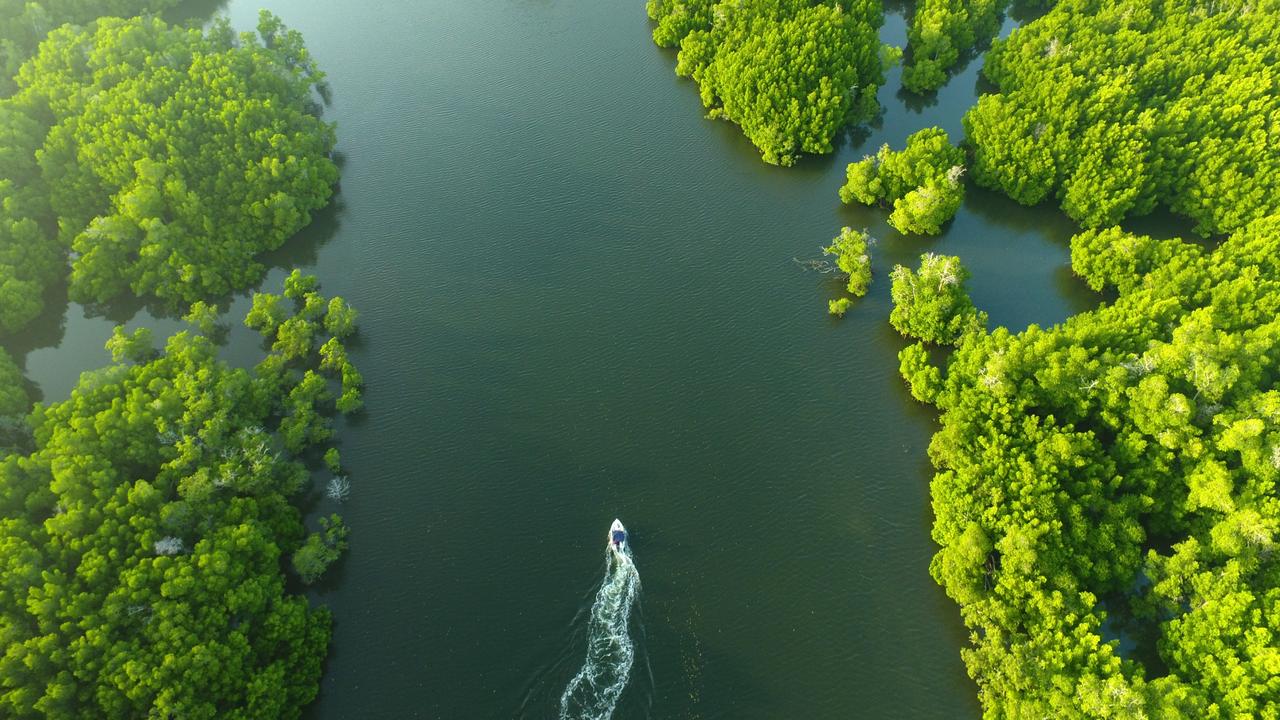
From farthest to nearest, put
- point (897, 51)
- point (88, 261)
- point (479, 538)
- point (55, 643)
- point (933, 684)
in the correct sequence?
point (897, 51) → point (88, 261) → point (479, 538) → point (933, 684) → point (55, 643)

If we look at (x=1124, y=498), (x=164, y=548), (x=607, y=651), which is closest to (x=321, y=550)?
(x=164, y=548)

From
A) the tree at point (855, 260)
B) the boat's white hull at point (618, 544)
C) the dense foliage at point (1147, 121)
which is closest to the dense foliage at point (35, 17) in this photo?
the boat's white hull at point (618, 544)

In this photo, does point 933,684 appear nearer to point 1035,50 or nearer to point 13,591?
point 13,591

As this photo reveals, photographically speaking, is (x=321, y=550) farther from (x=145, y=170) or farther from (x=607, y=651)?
(x=145, y=170)

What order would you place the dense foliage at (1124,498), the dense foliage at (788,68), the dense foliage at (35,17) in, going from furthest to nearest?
the dense foliage at (35,17)
the dense foliage at (788,68)
the dense foliage at (1124,498)

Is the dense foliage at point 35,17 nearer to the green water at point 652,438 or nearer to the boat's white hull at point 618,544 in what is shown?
the green water at point 652,438

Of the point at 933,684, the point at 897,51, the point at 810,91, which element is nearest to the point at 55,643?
the point at 933,684
